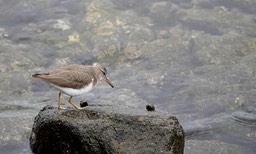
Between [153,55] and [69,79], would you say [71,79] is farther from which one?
[153,55]

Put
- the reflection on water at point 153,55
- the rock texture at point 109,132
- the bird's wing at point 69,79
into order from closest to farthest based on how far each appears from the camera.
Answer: the rock texture at point 109,132, the bird's wing at point 69,79, the reflection on water at point 153,55

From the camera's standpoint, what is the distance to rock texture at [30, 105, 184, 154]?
205 inches

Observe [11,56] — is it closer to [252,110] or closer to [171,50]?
[171,50]

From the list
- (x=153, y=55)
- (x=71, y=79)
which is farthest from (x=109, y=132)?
(x=153, y=55)

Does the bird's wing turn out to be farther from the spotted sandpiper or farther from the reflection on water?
the reflection on water

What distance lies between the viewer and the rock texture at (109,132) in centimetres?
521

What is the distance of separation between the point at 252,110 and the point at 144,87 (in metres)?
2.19

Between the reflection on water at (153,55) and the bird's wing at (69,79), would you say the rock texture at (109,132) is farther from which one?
the reflection on water at (153,55)

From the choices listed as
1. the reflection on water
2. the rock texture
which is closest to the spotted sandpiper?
the rock texture

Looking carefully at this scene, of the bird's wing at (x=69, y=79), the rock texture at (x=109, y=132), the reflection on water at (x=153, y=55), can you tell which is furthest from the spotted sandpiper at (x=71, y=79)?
the reflection on water at (x=153, y=55)

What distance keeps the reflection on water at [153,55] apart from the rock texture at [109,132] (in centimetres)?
138

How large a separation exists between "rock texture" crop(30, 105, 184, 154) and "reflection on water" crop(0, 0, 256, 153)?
4.54ft

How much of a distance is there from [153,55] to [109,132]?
197 inches

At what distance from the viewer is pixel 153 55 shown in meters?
10.1
